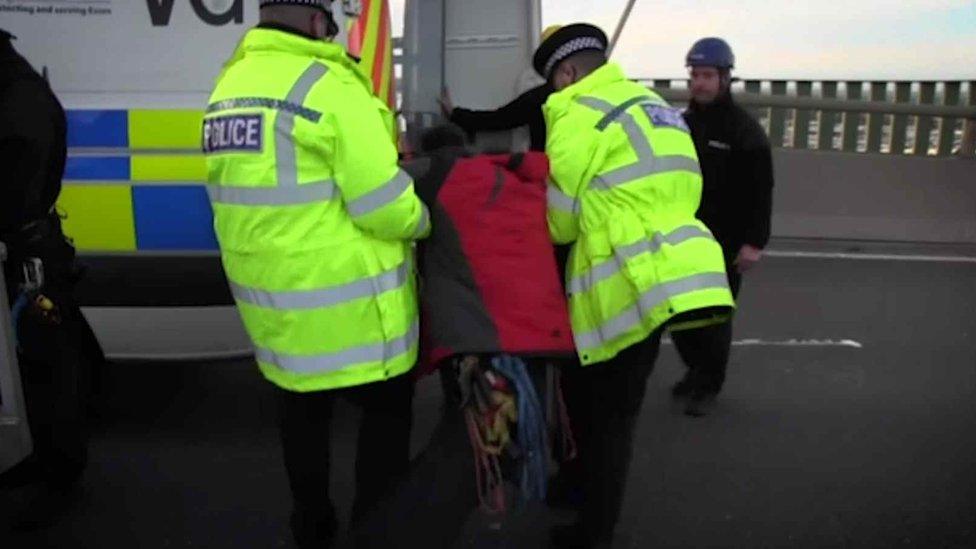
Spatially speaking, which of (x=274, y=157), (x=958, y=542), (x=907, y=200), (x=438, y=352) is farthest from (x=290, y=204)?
(x=907, y=200)

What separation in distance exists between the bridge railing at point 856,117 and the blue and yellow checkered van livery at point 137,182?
520 cm

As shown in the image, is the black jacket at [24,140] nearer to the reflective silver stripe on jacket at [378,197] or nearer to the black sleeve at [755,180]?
the reflective silver stripe on jacket at [378,197]

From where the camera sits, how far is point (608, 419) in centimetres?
301

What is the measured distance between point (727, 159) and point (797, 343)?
1721mm

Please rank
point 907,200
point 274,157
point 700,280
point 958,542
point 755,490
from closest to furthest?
point 274,157
point 700,280
point 958,542
point 755,490
point 907,200

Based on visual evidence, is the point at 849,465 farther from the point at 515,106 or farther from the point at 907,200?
the point at 907,200

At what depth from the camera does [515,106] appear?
3.85 meters

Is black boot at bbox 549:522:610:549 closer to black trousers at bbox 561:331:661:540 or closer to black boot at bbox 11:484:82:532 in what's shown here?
black trousers at bbox 561:331:661:540

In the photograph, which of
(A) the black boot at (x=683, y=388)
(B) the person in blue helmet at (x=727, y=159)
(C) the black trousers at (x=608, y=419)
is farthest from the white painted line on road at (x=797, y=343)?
(C) the black trousers at (x=608, y=419)

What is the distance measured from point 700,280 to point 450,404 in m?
0.68

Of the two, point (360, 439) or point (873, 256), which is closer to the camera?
point (360, 439)

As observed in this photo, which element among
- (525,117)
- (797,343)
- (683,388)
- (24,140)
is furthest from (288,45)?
(797,343)

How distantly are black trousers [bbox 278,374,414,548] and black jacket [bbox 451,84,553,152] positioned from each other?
3.86 ft

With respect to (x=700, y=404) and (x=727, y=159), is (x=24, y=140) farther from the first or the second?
(x=700, y=404)
